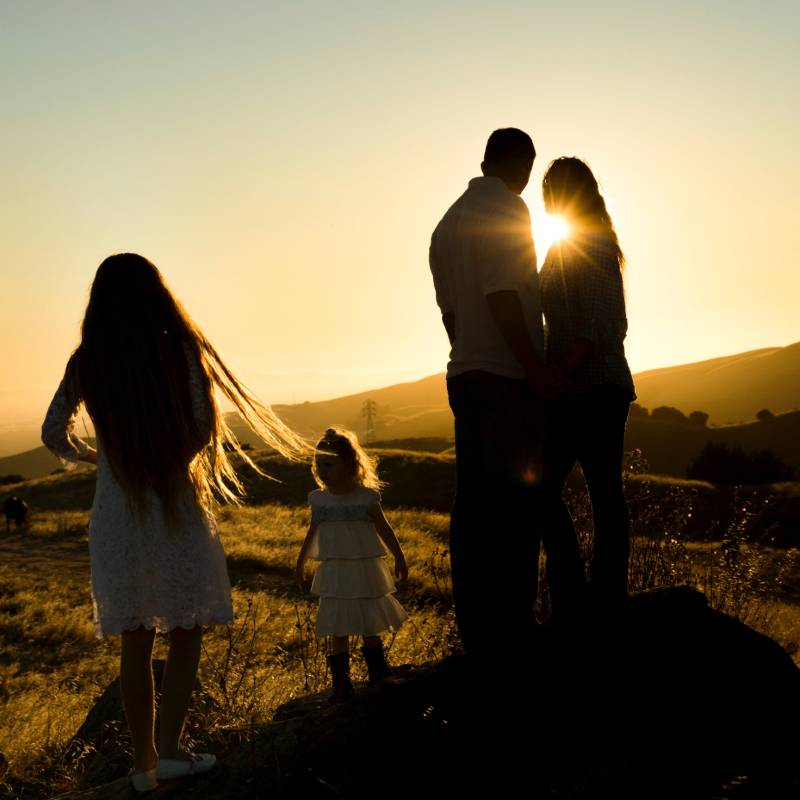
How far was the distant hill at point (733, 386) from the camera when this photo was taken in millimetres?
125812

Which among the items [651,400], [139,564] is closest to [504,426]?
[139,564]

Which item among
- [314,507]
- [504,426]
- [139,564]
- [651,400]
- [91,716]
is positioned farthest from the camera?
[651,400]

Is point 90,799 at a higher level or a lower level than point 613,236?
lower

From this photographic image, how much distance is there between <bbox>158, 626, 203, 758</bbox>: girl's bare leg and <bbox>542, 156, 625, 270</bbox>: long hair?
9.31 feet

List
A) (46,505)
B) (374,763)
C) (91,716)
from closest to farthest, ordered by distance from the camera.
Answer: (374,763) → (91,716) → (46,505)

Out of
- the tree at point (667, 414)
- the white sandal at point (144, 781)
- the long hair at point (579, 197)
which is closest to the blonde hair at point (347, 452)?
the long hair at point (579, 197)

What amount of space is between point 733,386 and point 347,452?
144534 mm

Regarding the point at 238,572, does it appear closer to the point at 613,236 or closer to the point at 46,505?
the point at 613,236

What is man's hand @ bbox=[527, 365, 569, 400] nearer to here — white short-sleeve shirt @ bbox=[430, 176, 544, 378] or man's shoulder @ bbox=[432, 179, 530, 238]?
white short-sleeve shirt @ bbox=[430, 176, 544, 378]

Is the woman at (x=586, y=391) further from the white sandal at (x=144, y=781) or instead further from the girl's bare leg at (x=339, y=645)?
the white sandal at (x=144, y=781)

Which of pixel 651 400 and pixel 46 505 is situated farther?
pixel 651 400

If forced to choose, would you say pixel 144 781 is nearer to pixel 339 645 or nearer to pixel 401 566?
pixel 339 645

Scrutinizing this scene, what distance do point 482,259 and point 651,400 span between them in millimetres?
153041

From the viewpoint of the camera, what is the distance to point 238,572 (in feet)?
52.7
